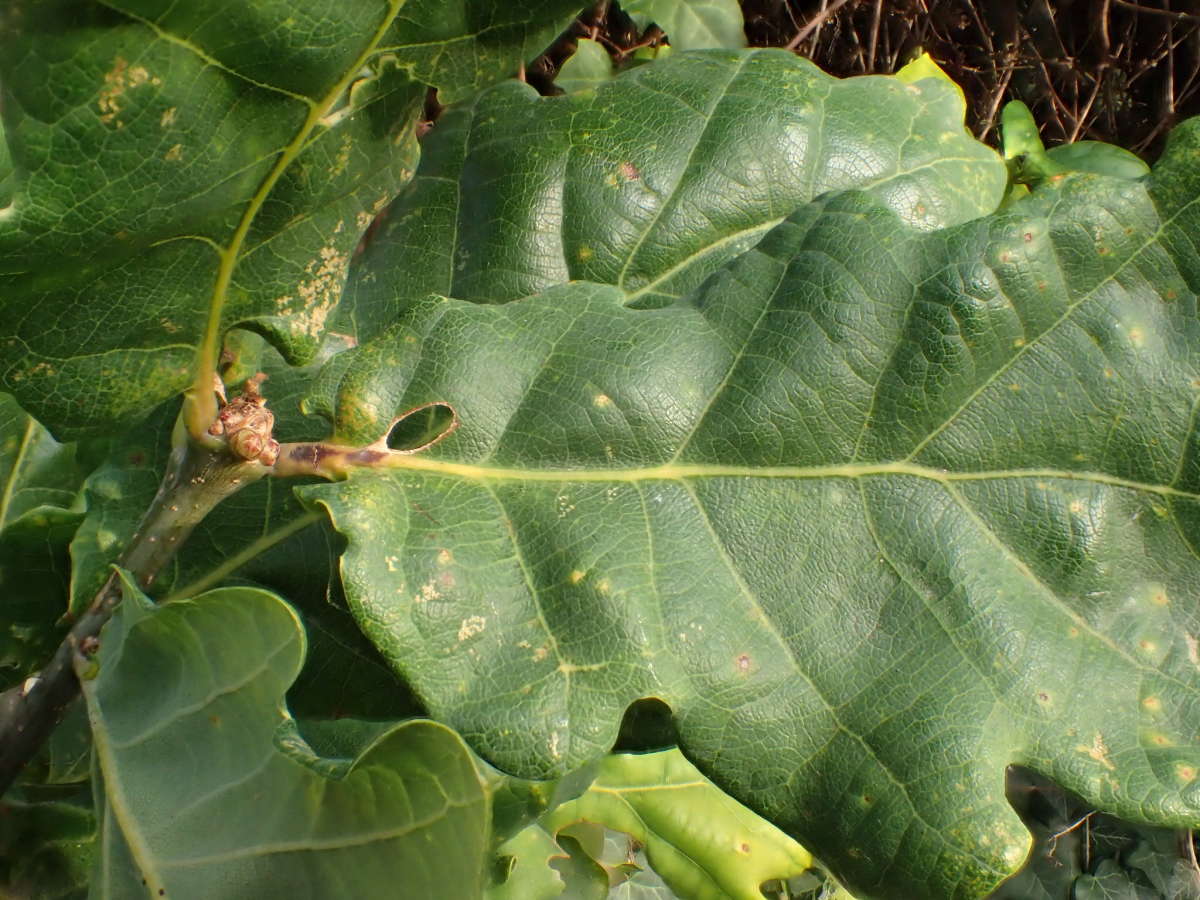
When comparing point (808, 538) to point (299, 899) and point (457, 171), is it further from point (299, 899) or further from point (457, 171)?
point (457, 171)

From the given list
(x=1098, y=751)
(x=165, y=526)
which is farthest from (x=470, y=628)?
(x=1098, y=751)

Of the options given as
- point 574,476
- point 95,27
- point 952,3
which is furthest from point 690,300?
point 952,3

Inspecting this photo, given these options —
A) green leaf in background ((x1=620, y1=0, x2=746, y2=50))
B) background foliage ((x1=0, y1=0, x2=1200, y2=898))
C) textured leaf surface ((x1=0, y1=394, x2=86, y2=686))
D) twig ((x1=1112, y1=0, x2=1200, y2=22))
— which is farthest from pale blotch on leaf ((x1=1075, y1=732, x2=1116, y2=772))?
twig ((x1=1112, y1=0, x2=1200, y2=22))

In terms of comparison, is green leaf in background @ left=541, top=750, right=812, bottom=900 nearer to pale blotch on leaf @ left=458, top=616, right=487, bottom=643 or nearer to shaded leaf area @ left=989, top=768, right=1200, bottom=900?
pale blotch on leaf @ left=458, top=616, right=487, bottom=643

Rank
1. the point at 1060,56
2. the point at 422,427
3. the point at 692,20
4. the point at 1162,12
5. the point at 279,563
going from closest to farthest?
the point at 422,427, the point at 279,563, the point at 692,20, the point at 1162,12, the point at 1060,56

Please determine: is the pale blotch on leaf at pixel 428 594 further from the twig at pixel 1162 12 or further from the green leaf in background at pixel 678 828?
the twig at pixel 1162 12

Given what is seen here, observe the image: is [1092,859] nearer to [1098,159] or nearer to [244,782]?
[1098,159]

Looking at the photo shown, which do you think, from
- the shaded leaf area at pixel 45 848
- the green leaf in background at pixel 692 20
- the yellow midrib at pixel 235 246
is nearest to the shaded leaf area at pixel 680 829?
the shaded leaf area at pixel 45 848
